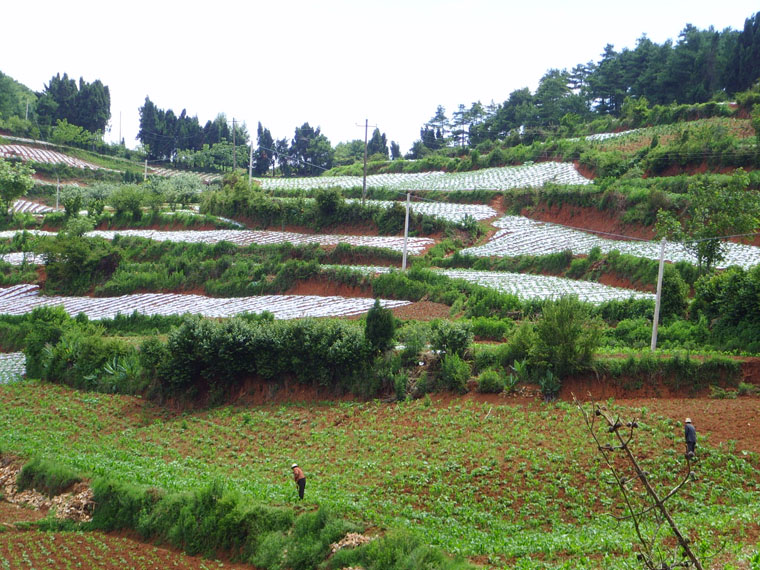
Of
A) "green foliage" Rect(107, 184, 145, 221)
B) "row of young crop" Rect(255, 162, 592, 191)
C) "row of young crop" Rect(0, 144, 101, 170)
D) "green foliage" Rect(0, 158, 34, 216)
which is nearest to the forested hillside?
"row of young crop" Rect(255, 162, 592, 191)

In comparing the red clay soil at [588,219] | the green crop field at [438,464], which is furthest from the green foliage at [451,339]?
the red clay soil at [588,219]

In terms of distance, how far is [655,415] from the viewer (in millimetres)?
19109

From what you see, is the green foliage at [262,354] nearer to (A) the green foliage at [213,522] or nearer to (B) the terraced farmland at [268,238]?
(A) the green foliage at [213,522]

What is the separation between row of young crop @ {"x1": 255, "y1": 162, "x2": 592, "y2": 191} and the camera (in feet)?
200

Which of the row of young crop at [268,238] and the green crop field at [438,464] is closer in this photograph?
the green crop field at [438,464]

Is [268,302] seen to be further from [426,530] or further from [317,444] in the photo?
[426,530]

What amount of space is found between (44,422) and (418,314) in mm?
15443

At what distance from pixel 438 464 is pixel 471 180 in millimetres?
52847

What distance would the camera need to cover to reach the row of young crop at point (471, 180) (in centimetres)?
6084

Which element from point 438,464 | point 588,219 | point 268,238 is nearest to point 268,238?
point 268,238

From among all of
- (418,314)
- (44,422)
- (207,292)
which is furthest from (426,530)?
(207,292)

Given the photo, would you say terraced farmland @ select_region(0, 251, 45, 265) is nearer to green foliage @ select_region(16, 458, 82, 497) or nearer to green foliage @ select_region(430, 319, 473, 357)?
green foliage @ select_region(16, 458, 82, 497)

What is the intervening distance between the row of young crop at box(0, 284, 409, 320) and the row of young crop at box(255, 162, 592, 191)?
68.5 ft

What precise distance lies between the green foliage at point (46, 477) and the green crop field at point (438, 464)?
1.67 ft
